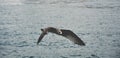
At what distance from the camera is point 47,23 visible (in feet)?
84.2

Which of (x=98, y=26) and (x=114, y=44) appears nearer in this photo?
(x=114, y=44)

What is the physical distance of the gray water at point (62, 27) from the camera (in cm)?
1538

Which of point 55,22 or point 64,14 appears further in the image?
point 64,14

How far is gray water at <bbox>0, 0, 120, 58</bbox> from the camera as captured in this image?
1538 cm

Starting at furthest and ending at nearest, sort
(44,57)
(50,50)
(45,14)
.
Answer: (45,14) < (50,50) < (44,57)

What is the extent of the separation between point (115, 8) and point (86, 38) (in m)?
15.9

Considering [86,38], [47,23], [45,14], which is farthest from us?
[45,14]

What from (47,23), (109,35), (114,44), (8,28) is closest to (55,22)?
(47,23)

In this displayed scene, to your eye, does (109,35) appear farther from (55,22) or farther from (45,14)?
(45,14)

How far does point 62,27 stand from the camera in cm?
2422

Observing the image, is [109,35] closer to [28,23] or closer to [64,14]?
[28,23]

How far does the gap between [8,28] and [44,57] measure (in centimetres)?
1002

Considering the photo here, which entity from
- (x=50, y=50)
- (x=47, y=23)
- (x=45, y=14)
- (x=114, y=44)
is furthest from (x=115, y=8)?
(x=50, y=50)

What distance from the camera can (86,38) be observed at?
1916cm
